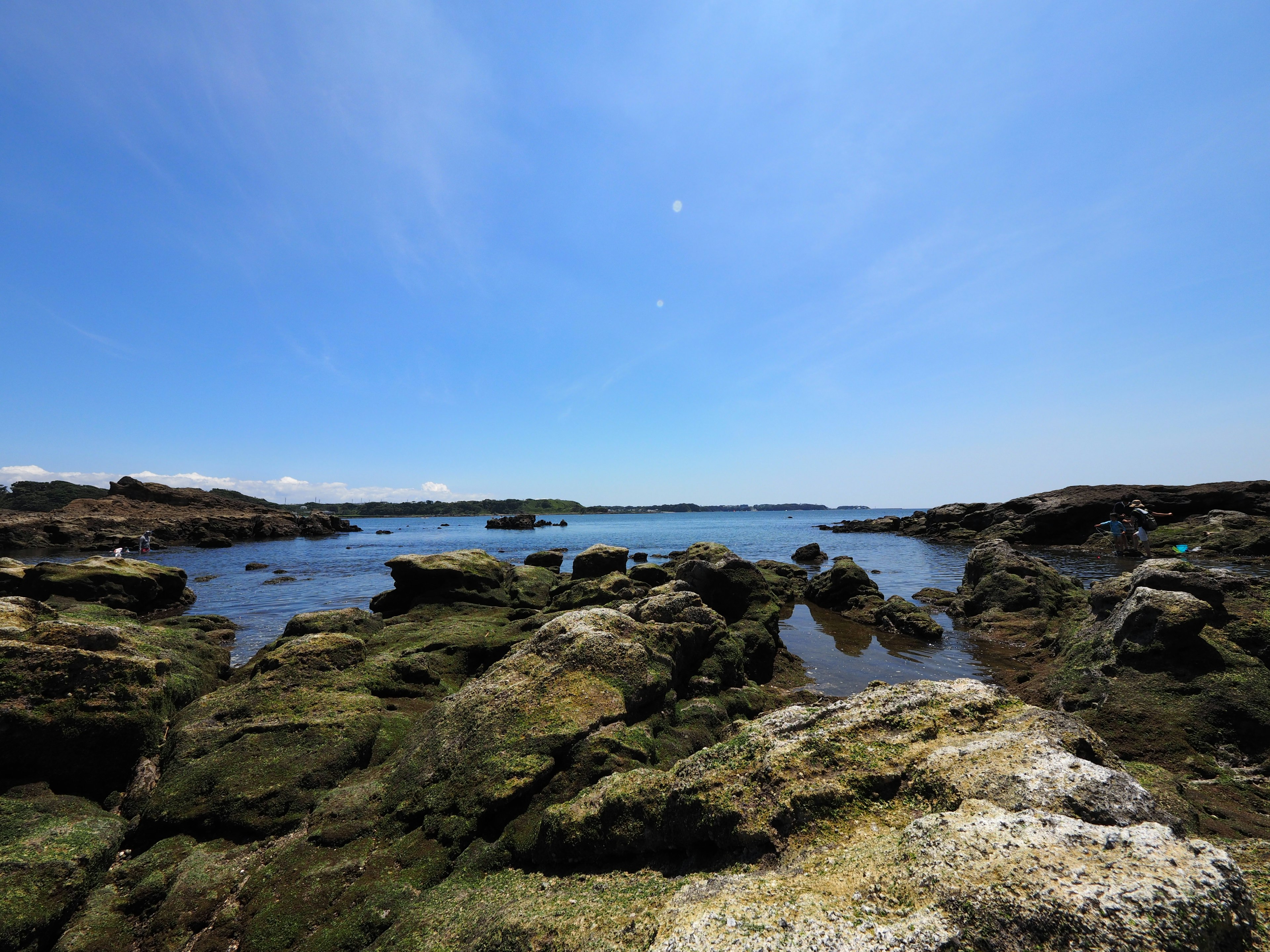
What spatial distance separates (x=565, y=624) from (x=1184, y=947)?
922 centimetres

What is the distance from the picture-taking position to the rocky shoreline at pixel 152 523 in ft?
213

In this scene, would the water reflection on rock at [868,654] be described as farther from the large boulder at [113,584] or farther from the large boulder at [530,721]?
the large boulder at [113,584]

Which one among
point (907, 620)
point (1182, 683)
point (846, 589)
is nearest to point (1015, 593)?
point (907, 620)

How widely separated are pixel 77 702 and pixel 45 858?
395cm

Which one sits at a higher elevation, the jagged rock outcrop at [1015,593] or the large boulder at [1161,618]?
the large boulder at [1161,618]

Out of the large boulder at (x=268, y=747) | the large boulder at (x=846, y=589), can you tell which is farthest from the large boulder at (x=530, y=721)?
the large boulder at (x=846, y=589)

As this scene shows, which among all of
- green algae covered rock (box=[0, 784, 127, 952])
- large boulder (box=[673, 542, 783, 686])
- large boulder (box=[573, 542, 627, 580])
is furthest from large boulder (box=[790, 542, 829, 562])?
green algae covered rock (box=[0, 784, 127, 952])

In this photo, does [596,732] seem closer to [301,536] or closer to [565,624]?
[565,624]

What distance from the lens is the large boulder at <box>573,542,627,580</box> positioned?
30406 millimetres

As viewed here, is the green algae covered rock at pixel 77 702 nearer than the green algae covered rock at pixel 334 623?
Yes

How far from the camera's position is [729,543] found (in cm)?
7794

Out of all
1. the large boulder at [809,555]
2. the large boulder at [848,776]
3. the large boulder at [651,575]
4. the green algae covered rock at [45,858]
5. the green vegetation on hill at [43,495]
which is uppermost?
the green vegetation on hill at [43,495]

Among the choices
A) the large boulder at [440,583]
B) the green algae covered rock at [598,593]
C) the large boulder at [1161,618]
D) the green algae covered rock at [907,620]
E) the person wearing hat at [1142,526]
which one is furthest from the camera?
the person wearing hat at [1142,526]

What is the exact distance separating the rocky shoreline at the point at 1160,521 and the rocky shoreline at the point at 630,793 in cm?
3676
